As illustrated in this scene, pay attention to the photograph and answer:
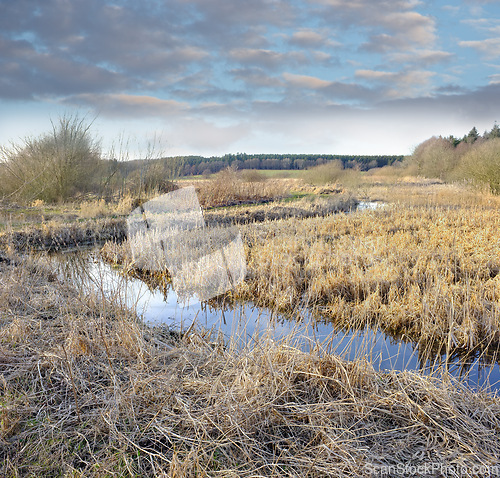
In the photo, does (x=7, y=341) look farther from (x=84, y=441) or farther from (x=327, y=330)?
(x=327, y=330)

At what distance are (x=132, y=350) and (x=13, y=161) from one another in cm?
1571

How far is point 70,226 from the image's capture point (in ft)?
35.7

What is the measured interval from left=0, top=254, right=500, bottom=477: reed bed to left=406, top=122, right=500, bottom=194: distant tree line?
15.9 metres

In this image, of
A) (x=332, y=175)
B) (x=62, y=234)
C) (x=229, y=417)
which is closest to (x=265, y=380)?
(x=229, y=417)

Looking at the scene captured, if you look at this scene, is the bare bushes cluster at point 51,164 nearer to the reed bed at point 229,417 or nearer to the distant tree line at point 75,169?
the distant tree line at point 75,169

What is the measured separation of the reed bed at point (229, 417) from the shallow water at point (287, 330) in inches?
12.4

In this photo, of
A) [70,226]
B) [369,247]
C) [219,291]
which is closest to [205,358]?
[219,291]

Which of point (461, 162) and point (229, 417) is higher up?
point (461, 162)

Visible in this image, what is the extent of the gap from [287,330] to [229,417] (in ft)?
7.81

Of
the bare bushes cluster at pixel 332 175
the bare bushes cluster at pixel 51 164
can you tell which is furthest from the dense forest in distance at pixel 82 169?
the bare bushes cluster at pixel 332 175

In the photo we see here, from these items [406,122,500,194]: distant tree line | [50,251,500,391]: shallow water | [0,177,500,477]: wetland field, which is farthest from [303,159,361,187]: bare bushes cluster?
[50,251,500,391]: shallow water

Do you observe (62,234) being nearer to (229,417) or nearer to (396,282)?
(396,282)

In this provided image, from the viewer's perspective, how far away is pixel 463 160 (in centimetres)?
1984

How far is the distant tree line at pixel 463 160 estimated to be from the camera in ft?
50.4
